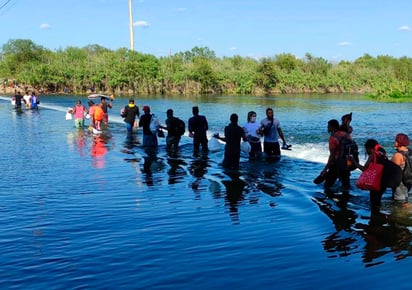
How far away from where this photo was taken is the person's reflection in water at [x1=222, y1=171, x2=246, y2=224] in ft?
29.8

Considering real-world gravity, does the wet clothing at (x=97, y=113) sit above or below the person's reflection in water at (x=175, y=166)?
above

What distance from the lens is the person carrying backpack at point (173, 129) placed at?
17172 millimetres

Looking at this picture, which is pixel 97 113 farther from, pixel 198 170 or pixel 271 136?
pixel 271 136

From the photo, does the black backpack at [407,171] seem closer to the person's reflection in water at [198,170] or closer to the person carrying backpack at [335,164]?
the person carrying backpack at [335,164]

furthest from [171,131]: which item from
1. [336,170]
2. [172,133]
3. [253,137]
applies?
[336,170]

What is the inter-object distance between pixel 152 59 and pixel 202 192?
8496 cm

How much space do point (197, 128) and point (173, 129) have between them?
5.23 feet

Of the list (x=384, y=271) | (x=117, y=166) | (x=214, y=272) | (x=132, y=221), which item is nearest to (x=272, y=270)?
(x=214, y=272)

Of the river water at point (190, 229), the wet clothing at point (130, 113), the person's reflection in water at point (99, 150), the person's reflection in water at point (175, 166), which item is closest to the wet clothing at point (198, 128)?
the person's reflection in water at point (175, 166)

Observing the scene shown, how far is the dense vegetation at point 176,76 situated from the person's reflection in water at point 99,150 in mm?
68187

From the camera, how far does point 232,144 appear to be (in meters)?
13.2

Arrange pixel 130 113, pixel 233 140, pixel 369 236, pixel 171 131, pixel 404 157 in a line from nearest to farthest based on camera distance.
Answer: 1. pixel 369 236
2. pixel 404 157
3. pixel 233 140
4. pixel 171 131
5. pixel 130 113

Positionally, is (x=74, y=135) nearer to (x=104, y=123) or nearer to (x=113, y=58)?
(x=104, y=123)

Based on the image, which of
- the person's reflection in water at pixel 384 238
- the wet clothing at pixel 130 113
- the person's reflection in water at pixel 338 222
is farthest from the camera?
the wet clothing at pixel 130 113
